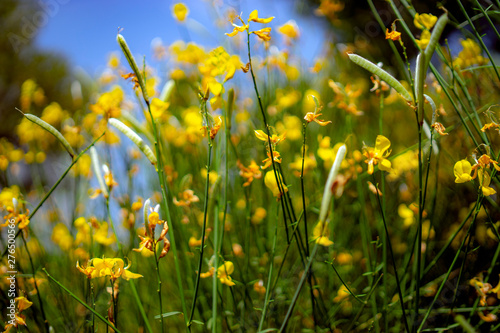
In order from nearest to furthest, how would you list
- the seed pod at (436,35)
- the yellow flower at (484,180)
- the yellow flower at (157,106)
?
the seed pod at (436,35) → the yellow flower at (484,180) → the yellow flower at (157,106)

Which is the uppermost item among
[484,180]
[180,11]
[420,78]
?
[180,11]

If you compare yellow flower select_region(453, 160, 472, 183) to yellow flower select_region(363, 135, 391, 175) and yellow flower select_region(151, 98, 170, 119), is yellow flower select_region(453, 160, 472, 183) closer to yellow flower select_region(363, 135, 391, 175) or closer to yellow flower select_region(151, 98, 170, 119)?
yellow flower select_region(363, 135, 391, 175)

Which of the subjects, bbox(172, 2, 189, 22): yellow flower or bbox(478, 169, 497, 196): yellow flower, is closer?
bbox(478, 169, 497, 196): yellow flower

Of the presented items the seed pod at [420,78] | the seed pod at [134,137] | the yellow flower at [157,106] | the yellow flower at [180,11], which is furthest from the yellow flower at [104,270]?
the yellow flower at [180,11]

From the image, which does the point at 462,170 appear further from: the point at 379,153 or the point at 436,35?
the point at 436,35

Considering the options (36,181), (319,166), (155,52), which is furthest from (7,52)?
(319,166)

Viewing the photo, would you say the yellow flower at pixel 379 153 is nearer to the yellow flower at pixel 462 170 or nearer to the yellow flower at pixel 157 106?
the yellow flower at pixel 462 170

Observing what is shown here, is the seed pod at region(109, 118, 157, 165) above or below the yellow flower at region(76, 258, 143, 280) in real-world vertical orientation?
above

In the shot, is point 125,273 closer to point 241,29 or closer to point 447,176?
point 241,29

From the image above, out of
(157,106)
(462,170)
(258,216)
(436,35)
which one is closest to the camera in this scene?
(436,35)

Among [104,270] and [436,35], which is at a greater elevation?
[436,35]

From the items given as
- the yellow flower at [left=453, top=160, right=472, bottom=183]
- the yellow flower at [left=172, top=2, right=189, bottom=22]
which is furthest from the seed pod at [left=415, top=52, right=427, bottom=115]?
the yellow flower at [left=172, top=2, right=189, bottom=22]

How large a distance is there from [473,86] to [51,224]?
1.59 meters

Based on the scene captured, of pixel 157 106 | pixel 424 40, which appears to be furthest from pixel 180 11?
pixel 424 40
